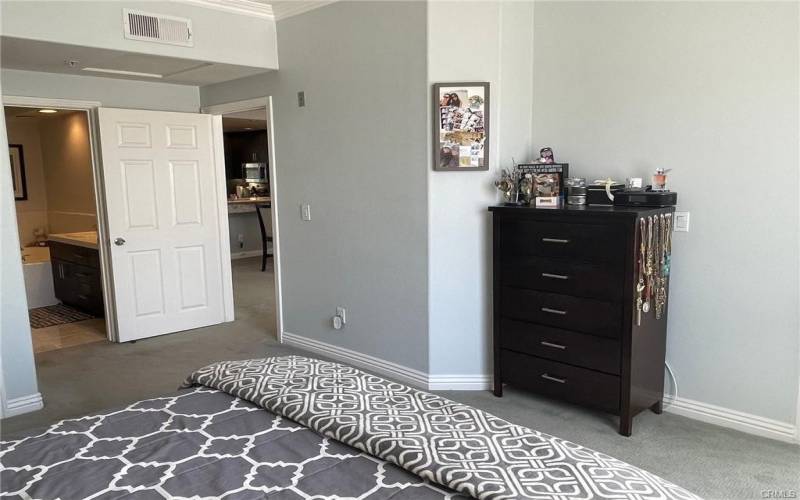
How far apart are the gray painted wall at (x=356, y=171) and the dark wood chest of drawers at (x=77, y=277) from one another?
2.15m

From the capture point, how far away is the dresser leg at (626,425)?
2.90 meters

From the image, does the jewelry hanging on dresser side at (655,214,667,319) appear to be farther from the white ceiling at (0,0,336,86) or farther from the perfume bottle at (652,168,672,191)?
the white ceiling at (0,0,336,86)

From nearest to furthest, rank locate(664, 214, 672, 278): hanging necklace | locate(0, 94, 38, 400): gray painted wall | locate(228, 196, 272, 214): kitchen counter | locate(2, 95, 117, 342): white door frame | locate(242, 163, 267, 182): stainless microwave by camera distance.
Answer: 1. locate(664, 214, 672, 278): hanging necklace
2. locate(0, 94, 38, 400): gray painted wall
3. locate(2, 95, 117, 342): white door frame
4. locate(228, 196, 272, 214): kitchen counter
5. locate(242, 163, 267, 182): stainless microwave

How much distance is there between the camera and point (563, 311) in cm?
308

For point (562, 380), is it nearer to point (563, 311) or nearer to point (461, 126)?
point (563, 311)

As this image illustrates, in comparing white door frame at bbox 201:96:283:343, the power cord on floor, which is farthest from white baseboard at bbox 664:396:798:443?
white door frame at bbox 201:96:283:343

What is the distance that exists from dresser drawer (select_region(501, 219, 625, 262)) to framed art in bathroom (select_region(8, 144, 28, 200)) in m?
6.71

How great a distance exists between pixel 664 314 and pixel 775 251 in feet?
2.03

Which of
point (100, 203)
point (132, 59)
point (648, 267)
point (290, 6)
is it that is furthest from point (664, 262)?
point (100, 203)

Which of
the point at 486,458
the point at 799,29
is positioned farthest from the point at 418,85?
the point at 486,458

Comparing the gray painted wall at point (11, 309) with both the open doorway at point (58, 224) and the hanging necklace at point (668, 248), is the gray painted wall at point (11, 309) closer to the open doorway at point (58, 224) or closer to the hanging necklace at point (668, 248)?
the open doorway at point (58, 224)

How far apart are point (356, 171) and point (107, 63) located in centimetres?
195

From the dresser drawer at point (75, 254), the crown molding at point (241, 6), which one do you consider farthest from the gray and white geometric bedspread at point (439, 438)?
the dresser drawer at point (75, 254)

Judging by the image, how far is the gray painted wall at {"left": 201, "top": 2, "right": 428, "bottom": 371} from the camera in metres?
3.57
